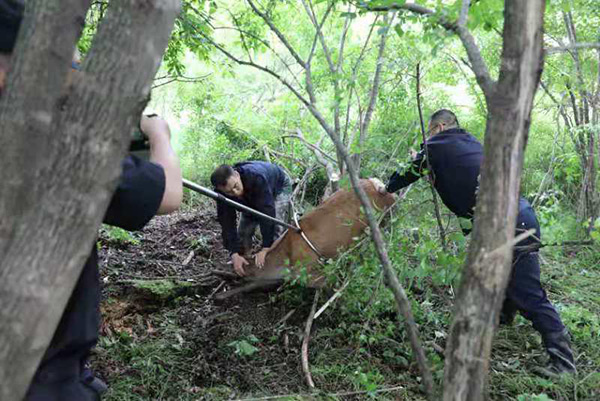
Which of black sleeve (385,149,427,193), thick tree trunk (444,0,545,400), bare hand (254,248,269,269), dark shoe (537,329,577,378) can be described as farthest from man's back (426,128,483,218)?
thick tree trunk (444,0,545,400)

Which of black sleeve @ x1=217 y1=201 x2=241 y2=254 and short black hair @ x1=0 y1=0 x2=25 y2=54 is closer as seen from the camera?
short black hair @ x1=0 y1=0 x2=25 y2=54

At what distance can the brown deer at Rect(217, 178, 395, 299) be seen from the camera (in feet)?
12.5

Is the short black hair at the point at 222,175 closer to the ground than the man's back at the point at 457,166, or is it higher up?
closer to the ground

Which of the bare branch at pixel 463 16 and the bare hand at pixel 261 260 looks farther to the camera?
the bare hand at pixel 261 260

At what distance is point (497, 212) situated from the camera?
46.7 inches

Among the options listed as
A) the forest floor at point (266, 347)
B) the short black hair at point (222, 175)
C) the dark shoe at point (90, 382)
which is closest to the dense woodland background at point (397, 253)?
the forest floor at point (266, 347)

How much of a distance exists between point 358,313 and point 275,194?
1890 mm

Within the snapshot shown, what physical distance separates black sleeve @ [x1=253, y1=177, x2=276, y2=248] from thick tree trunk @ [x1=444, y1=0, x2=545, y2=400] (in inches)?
135

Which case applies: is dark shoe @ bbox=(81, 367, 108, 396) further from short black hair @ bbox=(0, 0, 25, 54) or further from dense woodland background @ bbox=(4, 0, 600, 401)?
dense woodland background @ bbox=(4, 0, 600, 401)

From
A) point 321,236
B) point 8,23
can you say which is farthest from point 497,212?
point 321,236

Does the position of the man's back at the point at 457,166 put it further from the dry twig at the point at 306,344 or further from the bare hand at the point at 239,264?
the bare hand at the point at 239,264

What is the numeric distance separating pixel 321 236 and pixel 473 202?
1223 mm

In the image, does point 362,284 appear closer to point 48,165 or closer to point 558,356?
point 558,356

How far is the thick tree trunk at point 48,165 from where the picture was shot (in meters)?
0.95
